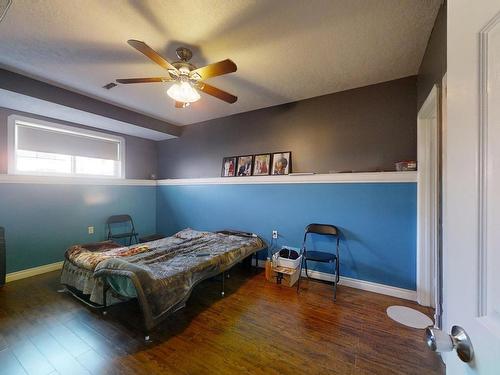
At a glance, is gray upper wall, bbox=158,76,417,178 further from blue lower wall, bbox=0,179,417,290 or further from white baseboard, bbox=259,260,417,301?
white baseboard, bbox=259,260,417,301

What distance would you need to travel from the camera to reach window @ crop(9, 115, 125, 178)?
2.98 m

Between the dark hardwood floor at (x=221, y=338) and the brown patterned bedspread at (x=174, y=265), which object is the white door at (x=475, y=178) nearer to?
the dark hardwood floor at (x=221, y=338)

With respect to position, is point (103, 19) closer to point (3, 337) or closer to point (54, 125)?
point (54, 125)

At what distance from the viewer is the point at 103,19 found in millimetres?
1645

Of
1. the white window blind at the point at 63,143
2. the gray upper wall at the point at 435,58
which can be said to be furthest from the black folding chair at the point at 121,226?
the gray upper wall at the point at 435,58

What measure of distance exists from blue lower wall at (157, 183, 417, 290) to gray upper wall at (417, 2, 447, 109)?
1.02 metres

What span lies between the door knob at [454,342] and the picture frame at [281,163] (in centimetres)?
268

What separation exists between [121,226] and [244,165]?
8.15 ft

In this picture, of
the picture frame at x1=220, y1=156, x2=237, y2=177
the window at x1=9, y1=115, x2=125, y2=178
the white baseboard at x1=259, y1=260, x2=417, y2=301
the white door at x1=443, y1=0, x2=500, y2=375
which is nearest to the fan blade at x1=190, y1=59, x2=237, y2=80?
the white door at x1=443, y1=0, x2=500, y2=375

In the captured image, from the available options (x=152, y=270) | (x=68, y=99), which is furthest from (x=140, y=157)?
(x=152, y=270)

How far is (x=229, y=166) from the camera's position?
12.2 ft

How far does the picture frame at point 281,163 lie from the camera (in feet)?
10.5

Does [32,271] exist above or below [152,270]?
below

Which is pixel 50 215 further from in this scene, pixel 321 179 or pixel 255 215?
pixel 321 179
